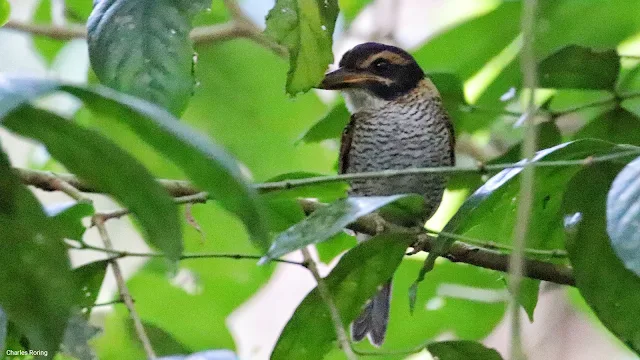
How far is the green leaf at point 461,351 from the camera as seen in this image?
2.38 ft

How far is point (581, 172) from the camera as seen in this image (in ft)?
2.24

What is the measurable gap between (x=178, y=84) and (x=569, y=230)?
34 cm

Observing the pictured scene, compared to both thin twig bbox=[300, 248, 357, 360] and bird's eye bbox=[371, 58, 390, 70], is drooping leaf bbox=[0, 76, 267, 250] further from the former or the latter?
bird's eye bbox=[371, 58, 390, 70]

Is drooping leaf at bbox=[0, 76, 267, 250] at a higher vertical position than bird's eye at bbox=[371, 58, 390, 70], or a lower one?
higher

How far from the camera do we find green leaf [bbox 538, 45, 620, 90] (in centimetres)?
97

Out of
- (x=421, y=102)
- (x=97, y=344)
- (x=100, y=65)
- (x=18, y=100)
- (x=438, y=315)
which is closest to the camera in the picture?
(x=18, y=100)

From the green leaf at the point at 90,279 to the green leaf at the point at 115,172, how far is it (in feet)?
1.06

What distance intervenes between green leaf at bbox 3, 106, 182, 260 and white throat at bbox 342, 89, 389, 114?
0.98m

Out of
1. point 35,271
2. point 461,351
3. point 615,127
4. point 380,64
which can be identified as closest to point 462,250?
point 461,351

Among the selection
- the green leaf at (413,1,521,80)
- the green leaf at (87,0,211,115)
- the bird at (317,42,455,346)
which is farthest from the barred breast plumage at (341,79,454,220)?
the green leaf at (87,0,211,115)

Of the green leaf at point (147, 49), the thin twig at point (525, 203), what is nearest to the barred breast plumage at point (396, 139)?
the green leaf at point (147, 49)

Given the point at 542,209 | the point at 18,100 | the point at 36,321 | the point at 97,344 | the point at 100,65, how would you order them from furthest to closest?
the point at 97,344, the point at 542,209, the point at 100,65, the point at 36,321, the point at 18,100

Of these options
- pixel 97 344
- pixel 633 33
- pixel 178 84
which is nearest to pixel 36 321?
pixel 178 84

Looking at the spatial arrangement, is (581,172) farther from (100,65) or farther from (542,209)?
(100,65)
